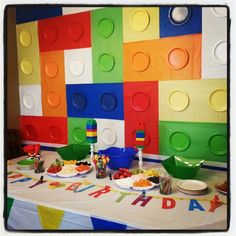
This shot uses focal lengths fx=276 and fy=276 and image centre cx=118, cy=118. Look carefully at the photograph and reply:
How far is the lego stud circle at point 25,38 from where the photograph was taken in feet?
4.61

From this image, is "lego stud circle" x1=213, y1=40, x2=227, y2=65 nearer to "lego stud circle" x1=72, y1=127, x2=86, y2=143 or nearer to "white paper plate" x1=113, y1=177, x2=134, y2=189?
"white paper plate" x1=113, y1=177, x2=134, y2=189

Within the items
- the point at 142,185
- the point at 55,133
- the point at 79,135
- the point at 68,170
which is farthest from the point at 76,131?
the point at 142,185

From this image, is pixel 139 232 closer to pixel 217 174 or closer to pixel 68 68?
pixel 217 174

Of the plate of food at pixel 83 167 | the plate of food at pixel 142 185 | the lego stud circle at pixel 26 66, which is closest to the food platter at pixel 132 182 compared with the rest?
the plate of food at pixel 142 185

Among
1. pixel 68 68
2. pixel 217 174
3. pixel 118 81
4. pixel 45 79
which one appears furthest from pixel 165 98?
pixel 45 79

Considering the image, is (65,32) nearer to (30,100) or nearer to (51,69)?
(51,69)

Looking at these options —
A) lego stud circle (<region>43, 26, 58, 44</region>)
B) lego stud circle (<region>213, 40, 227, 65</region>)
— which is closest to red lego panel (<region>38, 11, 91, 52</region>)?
lego stud circle (<region>43, 26, 58, 44</region>)

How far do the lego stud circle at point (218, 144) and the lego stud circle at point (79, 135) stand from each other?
1.98ft

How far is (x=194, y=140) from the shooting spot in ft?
3.63

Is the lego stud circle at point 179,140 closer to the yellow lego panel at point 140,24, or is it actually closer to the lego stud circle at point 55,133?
→ the yellow lego panel at point 140,24

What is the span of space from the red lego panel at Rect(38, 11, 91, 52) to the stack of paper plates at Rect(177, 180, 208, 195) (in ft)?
2.44

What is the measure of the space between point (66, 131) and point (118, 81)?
39 centimetres

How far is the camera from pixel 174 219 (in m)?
0.73

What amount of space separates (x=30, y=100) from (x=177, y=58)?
811mm
